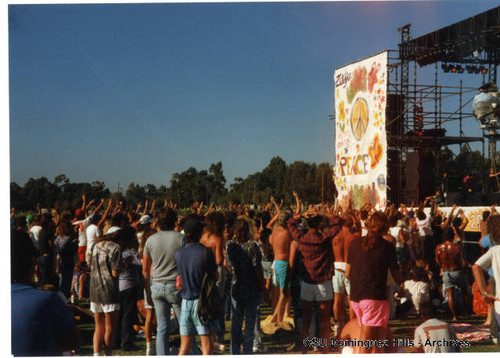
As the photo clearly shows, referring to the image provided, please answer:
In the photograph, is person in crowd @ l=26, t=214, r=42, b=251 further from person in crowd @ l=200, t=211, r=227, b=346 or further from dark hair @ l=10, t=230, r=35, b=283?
dark hair @ l=10, t=230, r=35, b=283

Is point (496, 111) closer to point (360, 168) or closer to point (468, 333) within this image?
point (360, 168)

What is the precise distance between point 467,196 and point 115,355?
14.7 metres

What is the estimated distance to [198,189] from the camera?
29766mm

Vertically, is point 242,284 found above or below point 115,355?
above

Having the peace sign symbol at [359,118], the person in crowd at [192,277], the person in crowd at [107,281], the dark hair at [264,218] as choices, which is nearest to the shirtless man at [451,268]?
the dark hair at [264,218]

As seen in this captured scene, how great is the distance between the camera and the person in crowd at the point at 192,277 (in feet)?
17.2

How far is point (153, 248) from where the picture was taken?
5695mm

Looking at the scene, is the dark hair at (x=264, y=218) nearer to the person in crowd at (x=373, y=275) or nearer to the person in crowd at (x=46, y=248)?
the person in crowd at (x=46, y=248)

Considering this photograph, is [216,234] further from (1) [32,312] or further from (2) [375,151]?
(2) [375,151]

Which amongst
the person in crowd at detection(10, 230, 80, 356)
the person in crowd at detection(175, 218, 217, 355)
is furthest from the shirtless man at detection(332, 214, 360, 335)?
the person in crowd at detection(10, 230, 80, 356)

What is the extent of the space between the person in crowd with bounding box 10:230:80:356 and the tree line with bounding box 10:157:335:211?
442 cm

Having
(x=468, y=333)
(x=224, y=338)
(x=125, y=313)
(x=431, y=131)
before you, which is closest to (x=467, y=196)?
(x=431, y=131)

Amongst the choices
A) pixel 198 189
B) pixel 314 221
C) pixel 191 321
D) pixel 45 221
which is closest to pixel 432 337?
pixel 314 221

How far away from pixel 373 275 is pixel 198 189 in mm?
25065
